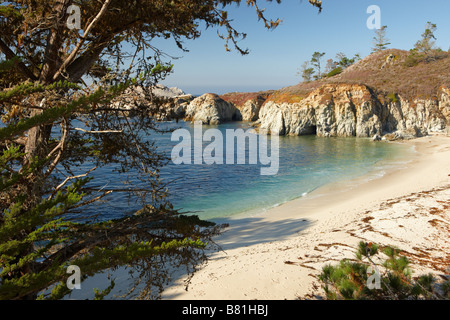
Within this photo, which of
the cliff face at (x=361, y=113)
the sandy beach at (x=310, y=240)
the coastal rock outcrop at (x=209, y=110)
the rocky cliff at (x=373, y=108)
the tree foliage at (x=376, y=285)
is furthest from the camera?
the coastal rock outcrop at (x=209, y=110)

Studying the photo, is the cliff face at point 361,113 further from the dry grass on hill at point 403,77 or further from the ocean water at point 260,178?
the ocean water at point 260,178

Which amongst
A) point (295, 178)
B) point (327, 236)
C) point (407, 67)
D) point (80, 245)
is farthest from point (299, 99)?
point (80, 245)

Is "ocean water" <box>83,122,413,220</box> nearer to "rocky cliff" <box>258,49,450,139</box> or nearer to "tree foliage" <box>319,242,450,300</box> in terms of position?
"tree foliage" <box>319,242,450,300</box>

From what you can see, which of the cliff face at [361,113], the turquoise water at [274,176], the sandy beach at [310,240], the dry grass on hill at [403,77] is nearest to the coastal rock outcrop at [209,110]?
the dry grass on hill at [403,77]

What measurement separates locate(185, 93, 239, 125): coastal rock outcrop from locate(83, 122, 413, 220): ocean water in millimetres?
34036

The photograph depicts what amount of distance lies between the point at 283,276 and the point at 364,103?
42.8 metres

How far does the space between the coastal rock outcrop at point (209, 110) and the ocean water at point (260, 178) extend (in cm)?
3404

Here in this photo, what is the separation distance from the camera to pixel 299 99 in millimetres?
50031

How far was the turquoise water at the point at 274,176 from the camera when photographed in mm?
17656

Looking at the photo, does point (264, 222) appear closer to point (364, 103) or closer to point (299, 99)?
point (364, 103)

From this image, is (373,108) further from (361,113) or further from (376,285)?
(376,285)

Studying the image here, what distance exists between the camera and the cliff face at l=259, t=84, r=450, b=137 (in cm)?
4338

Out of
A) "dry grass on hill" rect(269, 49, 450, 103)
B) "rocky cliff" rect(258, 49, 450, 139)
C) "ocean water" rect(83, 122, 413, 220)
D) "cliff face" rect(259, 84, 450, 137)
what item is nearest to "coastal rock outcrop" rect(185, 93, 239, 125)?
"dry grass on hill" rect(269, 49, 450, 103)
